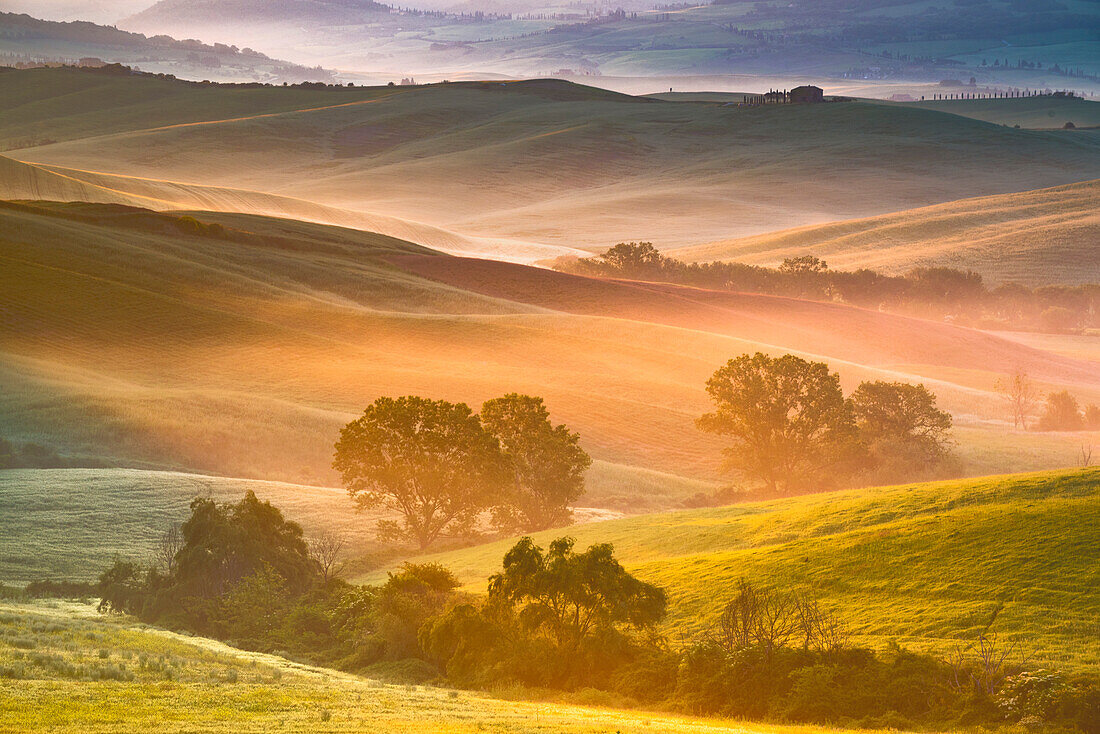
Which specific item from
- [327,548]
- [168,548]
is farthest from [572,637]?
[168,548]

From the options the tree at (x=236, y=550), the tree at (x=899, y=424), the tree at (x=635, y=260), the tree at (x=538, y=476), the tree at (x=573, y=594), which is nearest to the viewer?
the tree at (x=573, y=594)

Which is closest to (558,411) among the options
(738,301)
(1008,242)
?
(738,301)

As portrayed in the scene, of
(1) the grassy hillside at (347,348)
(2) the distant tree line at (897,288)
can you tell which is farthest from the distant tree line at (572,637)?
(2) the distant tree line at (897,288)

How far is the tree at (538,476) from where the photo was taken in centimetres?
4897

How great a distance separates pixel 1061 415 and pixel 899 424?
1752 cm

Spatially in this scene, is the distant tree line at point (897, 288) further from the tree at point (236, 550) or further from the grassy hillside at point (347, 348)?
the tree at point (236, 550)

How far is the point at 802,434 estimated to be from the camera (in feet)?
183

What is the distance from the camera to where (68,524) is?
43.5 meters

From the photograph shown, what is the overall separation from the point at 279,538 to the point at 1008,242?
118510 millimetres

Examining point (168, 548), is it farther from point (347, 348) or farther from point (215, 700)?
point (347, 348)

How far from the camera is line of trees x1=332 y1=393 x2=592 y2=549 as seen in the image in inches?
1854

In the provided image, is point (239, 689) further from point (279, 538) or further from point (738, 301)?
point (738, 301)

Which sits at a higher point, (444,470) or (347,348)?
(347,348)

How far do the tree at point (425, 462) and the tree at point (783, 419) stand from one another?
14.5 m
